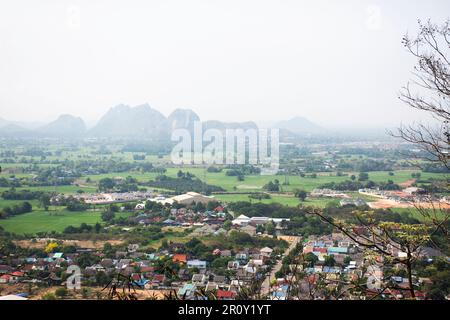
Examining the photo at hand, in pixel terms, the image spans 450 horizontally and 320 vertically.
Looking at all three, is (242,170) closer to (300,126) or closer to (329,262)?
(329,262)

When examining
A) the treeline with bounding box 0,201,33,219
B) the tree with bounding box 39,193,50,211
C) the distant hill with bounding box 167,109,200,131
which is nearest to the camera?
the treeline with bounding box 0,201,33,219

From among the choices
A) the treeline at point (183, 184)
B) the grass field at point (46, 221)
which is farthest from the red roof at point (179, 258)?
the treeline at point (183, 184)

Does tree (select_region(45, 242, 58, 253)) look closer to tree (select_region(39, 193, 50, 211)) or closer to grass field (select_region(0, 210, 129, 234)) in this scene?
grass field (select_region(0, 210, 129, 234))

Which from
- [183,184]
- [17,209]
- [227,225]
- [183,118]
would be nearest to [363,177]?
[183,184]

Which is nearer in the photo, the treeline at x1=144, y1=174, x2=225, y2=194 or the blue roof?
the blue roof

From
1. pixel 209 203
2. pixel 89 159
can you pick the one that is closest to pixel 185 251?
pixel 209 203

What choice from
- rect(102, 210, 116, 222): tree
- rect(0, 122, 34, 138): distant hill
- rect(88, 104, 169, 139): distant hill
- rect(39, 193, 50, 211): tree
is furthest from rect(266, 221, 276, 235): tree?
rect(88, 104, 169, 139): distant hill

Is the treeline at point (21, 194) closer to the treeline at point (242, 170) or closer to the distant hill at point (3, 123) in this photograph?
the treeline at point (242, 170)
